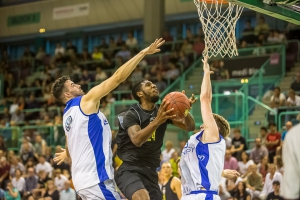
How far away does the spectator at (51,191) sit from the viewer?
15.2 meters

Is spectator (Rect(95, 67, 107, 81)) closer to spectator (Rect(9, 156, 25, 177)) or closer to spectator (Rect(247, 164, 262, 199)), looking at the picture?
spectator (Rect(9, 156, 25, 177))

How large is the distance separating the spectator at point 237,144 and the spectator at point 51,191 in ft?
14.2

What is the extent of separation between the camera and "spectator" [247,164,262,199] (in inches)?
514

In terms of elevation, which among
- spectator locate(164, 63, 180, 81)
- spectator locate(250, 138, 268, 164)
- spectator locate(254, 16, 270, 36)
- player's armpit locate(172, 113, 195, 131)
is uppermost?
spectator locate(254, 16, 270, 36)

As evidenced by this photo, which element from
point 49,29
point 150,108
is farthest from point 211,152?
point 49,29

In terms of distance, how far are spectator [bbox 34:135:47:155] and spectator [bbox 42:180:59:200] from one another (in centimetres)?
279

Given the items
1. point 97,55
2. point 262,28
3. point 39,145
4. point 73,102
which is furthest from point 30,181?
point 73,102

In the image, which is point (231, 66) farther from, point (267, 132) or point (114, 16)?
point (114, 16)

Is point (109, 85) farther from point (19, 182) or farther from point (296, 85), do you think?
point (19, 182)

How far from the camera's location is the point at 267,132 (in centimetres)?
1505

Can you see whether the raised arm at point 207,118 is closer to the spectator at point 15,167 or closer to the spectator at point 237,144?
the spectator at point 237,144

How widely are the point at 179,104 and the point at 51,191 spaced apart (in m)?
9.00

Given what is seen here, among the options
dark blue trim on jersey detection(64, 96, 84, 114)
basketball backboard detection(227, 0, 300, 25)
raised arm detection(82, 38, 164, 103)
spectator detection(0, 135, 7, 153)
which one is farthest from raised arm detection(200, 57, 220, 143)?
spectator detection(0, 135, 7, 153)

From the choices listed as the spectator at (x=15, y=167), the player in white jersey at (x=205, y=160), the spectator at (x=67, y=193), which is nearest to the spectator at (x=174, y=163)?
the spectator at (x=67, y=193)
